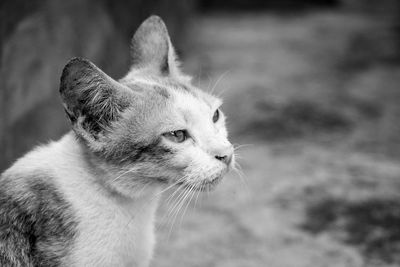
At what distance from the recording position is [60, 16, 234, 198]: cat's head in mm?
2654

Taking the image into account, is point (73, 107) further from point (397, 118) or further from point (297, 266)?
point (397, 118)

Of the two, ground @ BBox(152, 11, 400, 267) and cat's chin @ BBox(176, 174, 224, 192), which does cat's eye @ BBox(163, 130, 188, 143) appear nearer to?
cat's chin @ BBox(176, 174, 224, 192)

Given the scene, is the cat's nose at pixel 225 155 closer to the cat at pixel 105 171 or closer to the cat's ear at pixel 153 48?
the cat at pixel 105 171

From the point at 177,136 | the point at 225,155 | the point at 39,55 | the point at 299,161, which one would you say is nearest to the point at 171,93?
the point at 177,136

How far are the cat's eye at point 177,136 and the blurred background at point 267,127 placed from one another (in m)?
0.98

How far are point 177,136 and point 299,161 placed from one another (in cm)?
280

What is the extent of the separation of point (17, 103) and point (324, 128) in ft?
11.1

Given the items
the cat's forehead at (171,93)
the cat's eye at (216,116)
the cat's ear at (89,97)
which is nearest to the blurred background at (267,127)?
the cat's eye at (216,116)

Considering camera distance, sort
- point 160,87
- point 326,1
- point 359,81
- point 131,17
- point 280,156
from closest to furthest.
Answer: point 160,87
point 280,156
point 131,17
point 359,81
point 326,1

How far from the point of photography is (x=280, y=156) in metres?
5.45

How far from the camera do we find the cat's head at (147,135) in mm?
2654

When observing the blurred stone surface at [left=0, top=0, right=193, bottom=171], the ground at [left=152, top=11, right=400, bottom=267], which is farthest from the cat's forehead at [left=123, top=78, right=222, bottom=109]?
the blurred stone surface at [left=0, top=0, right=193, bottom=171]

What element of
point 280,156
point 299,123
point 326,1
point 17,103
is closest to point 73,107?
point 17,103

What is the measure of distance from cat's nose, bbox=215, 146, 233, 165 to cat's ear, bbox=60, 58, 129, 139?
55 centimetres
